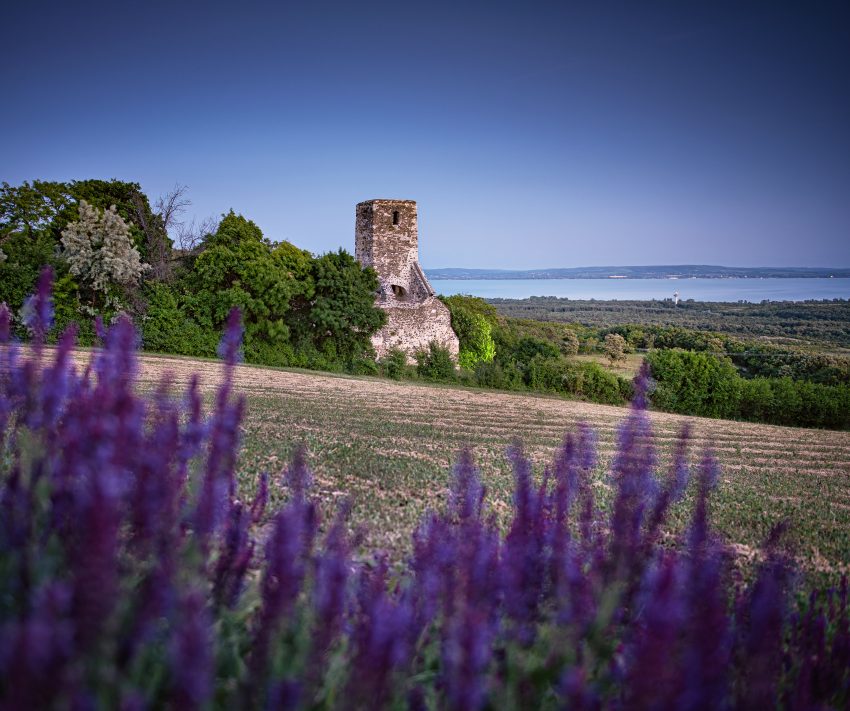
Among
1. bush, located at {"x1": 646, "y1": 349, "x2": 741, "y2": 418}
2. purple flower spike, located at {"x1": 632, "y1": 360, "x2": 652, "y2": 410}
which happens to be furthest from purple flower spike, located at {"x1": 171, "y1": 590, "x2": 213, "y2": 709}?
bush, located at {"x1": 646, "y1": 349, "x2": 741, "y2": 418}

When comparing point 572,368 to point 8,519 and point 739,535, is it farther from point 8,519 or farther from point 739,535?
point 8,519

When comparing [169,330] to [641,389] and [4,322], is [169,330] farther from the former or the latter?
[641,389]

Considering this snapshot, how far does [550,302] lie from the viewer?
112625mm

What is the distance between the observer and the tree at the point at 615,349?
3653cm

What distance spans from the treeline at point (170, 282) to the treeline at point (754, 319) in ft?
118

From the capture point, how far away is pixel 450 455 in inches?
343

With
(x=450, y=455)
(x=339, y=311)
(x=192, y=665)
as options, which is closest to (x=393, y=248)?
(x=339, y=311)

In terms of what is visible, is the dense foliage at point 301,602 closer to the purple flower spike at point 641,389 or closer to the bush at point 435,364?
the purple flower spike at point 641,389

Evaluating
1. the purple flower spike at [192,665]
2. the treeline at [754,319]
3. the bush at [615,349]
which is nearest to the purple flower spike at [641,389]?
the purple flower spike at [192,665]

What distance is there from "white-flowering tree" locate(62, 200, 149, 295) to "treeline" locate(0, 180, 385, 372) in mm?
39

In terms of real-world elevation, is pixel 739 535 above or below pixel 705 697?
below

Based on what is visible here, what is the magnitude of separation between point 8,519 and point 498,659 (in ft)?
6.73

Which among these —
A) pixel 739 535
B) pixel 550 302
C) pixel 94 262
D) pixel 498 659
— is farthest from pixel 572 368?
pixel 550 302

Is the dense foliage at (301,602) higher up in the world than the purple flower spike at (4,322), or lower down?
lower down
